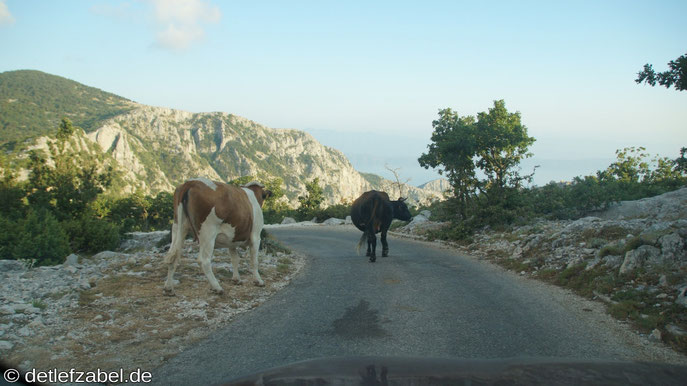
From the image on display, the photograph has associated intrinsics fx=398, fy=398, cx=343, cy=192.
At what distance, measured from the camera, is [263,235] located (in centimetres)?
1484

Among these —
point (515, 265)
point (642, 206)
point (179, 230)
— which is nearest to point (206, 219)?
point (179, 230)

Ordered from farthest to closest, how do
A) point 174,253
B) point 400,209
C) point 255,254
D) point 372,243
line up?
1. point 400,209
2. point 372,243
3. point 255,254
4. point 174,253

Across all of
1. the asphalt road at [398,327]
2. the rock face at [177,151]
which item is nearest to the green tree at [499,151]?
the asphalt road at [398,327]

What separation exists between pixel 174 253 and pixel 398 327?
167 inches

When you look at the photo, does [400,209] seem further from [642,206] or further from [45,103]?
[45,103]

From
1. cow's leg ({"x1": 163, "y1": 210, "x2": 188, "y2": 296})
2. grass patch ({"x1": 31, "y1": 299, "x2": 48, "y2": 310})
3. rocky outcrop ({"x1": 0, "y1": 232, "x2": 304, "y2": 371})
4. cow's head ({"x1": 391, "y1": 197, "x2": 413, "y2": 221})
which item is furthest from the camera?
cow's head ({"x1": 391, "y1": 197, "x2": 413, "y2": 221})

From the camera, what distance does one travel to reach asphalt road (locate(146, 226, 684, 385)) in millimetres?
4541

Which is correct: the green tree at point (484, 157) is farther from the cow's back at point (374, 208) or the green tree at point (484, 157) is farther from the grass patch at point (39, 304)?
the grass patch at point (39, 304)

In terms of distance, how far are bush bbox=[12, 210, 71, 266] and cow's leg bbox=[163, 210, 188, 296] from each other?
8.12 m

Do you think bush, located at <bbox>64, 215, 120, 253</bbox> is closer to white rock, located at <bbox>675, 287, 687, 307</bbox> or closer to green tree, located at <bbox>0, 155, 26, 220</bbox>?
green tree, located at <bbox>0, 155, 26, 220</bbox>

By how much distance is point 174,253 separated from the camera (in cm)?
723

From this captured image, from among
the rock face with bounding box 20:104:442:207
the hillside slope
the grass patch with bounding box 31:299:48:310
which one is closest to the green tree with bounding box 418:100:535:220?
the grass patch with bounding box 31:299:48:310

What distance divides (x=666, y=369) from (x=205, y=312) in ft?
19.4

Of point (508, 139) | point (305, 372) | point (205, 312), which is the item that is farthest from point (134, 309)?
point (508, 139)
